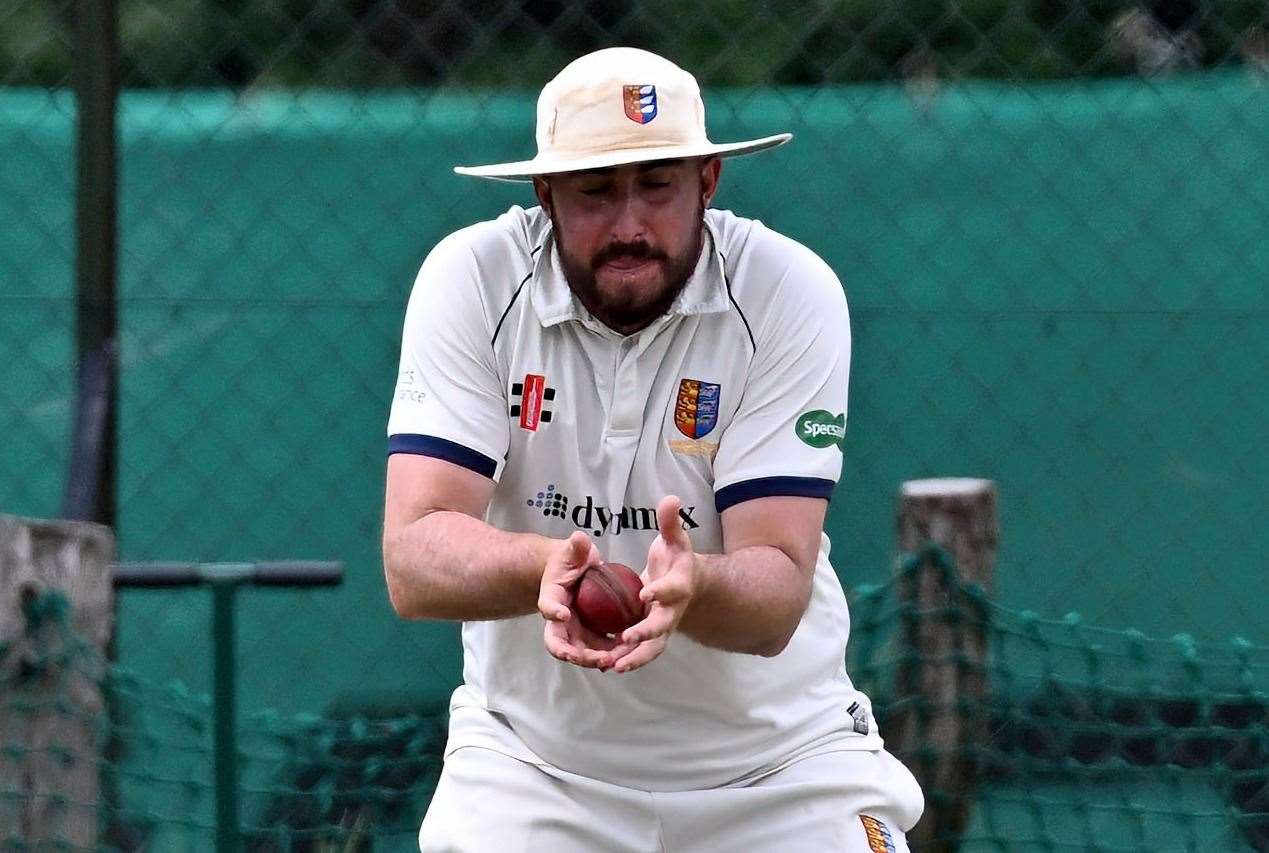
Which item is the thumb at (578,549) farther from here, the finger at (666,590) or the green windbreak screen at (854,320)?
the green windbreak screen at (854,320)

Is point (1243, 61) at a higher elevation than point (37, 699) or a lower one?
higher

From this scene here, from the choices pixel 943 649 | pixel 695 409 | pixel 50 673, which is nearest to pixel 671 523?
pixel 695 409

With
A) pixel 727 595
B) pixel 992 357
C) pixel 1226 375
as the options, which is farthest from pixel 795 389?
pixel 1226 375

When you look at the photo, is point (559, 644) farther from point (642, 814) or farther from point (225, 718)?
point (225, 718)

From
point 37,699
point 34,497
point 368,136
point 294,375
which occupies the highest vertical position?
point 368,136

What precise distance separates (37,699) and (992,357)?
216 centimetres

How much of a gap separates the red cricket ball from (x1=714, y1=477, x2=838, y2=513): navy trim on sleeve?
1.12 ft

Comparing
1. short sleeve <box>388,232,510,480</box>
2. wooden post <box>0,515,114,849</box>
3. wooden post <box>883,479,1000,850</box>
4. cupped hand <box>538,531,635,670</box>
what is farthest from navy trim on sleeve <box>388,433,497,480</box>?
wooden post <box>883,479,1000,850</box>

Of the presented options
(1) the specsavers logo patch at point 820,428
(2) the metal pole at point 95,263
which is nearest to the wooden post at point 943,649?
(1) the specsavers logo patch at point 820,428

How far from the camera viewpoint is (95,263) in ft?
13.6

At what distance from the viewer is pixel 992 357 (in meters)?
4.31

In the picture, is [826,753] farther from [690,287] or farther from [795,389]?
[690,287]

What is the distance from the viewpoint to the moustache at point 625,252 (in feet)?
9.06

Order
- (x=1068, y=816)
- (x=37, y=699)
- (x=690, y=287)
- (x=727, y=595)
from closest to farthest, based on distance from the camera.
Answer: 1. (x=727, y=595)
2. (x=690, y=287)
3. (x=37, y=699)
4. (x=1068, y=816)
